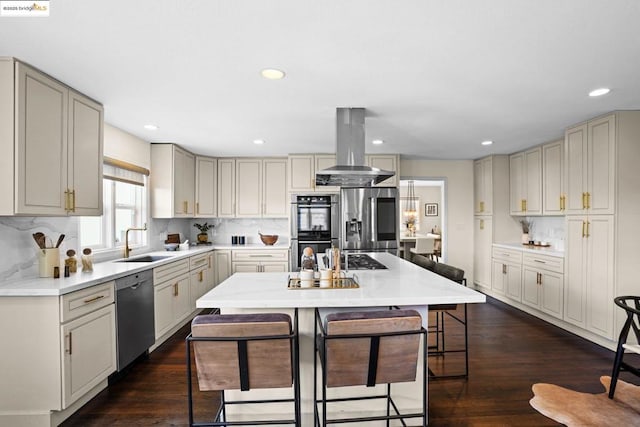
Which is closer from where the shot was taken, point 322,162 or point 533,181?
point 533,181

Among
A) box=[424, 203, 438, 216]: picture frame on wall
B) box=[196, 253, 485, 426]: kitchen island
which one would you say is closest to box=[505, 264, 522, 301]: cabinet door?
box=[196, 253, 485, 426]: kitchen island

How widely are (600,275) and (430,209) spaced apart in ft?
26.1

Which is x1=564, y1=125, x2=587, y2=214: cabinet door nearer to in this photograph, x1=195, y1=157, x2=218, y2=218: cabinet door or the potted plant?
x1=195, y1=157, x2=218, y2=218: cabinet door

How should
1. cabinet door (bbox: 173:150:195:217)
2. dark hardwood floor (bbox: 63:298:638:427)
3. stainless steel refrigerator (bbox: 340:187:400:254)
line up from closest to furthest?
dark hardwood floor (bbox: 63:298:638:427)
cabinet door (bbox: 173:150:195:217)
stainless steel refrigerator (bbox: 340:187:400:254)

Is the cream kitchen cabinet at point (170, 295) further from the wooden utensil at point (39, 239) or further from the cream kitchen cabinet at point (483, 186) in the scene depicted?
the cream kitchen cabinet at point (483, 186)

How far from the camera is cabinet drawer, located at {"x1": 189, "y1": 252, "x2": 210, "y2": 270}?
4382 millimetres

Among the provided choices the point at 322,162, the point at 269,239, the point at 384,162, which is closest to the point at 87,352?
the point at 269,239

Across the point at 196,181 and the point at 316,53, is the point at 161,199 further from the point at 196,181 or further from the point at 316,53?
the point at 316,53

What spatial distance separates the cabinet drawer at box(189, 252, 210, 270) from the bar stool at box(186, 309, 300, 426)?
9.70ft

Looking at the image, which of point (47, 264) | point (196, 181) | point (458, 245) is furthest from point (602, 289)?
point (196, 181)

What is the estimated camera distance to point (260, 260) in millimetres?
5211

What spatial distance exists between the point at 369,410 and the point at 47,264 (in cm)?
249

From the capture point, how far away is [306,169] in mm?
5297

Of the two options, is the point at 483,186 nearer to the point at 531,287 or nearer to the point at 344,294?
the point at 531,287
